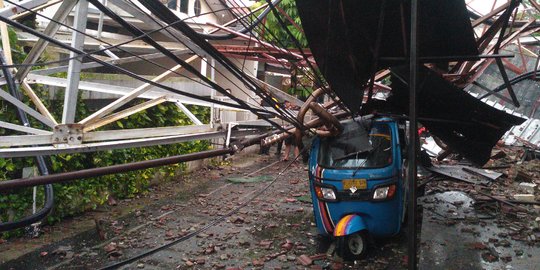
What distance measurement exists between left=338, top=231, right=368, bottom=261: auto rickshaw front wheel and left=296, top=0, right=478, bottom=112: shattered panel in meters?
2.68

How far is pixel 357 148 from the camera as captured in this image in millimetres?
7480

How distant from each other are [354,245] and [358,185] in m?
1.01

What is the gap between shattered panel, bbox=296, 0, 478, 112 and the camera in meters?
4.36

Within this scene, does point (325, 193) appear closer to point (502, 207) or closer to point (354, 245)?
point (354, 245)

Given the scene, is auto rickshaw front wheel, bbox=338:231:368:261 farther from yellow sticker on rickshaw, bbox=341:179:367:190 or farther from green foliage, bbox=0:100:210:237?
green foliage, bbox=0:100:210:237

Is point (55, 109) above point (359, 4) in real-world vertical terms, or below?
below

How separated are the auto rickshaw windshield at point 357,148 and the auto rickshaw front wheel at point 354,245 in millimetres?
1159

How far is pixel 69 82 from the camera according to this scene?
4168 millimetres

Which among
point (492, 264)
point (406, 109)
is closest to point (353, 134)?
point (406, 109)

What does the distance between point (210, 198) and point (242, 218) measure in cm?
189

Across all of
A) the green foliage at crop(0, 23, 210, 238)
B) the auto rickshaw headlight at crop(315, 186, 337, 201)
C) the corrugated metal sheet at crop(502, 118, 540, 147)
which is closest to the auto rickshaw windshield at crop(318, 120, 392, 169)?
the auto rickshaw headlight at crop(315, 186, 337, 201)

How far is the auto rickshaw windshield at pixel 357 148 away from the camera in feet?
24.2

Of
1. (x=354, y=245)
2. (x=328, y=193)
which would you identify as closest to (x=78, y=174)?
(x=328, y=193)

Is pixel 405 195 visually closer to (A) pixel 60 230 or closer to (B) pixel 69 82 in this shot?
(B) pixel 69 82
